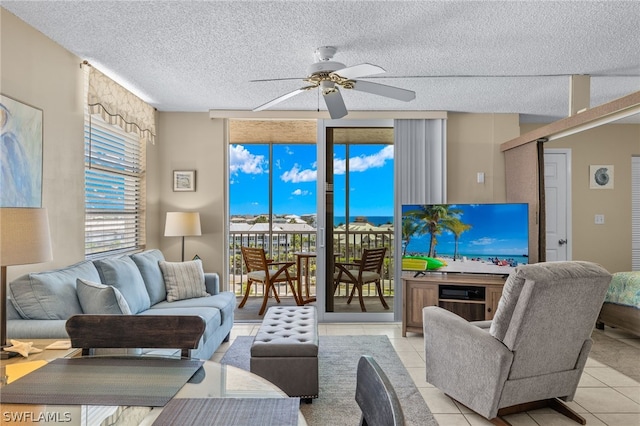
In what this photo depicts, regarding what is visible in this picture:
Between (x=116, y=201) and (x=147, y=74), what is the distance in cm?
127

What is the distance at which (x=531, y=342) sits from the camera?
243cm

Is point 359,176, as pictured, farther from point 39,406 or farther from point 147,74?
point 39,406

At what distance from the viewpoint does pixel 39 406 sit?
1256mm

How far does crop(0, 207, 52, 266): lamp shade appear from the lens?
1834mm

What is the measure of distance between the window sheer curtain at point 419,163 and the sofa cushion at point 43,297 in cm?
352

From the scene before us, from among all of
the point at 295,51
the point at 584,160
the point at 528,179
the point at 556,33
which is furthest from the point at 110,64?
the point at 584,160

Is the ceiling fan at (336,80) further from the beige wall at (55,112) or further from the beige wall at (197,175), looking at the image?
the beige wall at (197,175)

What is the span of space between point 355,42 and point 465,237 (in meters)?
2.56

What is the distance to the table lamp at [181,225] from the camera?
469 cm

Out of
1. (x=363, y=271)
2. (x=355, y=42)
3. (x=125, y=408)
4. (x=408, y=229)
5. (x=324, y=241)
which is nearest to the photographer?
(x=125, y=408)

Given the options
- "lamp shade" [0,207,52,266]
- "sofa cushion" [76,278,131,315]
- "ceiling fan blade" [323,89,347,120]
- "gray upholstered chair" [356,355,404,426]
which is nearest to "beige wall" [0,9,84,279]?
"sofa cushion" [76,278,131,315]

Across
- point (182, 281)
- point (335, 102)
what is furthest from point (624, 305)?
point (182, 281)

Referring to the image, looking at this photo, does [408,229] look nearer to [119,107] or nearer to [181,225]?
[181,225]

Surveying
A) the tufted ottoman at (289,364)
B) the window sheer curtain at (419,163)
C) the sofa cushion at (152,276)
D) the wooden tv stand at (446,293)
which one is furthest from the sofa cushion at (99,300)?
the window sheer curtain at (419,163)
